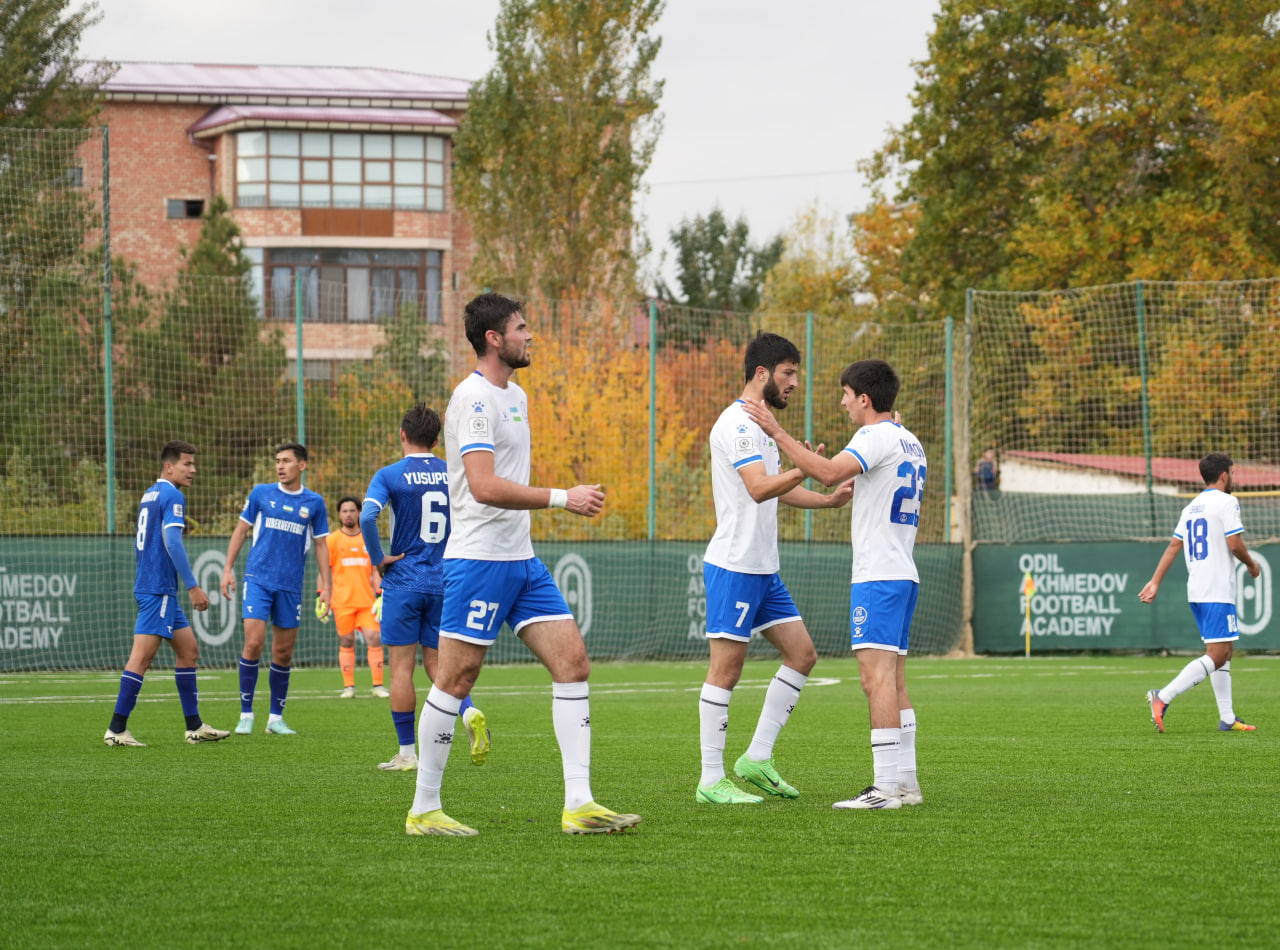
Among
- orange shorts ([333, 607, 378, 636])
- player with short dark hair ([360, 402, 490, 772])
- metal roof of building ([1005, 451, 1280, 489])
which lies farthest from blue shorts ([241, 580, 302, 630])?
metal roof of building ([1005, 451, 1280, 489])

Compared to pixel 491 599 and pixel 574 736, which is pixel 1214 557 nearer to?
pixel 574 736

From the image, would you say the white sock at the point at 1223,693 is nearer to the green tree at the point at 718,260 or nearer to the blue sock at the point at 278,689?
the blue sock at the point at 278,689

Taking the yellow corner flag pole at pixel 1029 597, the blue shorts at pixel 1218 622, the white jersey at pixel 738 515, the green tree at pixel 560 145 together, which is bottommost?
the yellow corner flag pole at pixel 1029 597

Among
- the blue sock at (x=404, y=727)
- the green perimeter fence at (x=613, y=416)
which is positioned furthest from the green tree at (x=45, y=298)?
the blue sock at (x=404, y=727)

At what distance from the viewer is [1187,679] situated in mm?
10883

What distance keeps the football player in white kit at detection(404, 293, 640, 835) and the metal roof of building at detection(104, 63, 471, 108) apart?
43.2 metres

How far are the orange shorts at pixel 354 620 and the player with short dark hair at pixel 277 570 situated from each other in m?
4.41

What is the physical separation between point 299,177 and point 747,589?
4209 cm

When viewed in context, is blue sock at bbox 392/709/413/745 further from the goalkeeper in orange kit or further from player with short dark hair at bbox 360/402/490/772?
the goalkeeper in orange kit

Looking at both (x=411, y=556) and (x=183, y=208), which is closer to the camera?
(x=411, y=556)

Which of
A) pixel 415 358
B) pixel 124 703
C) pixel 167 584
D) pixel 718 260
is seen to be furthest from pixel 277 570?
pixel 718 260

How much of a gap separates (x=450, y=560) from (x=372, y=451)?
598 inches

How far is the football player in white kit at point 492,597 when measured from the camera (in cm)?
611

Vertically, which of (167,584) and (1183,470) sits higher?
(1183,470)
